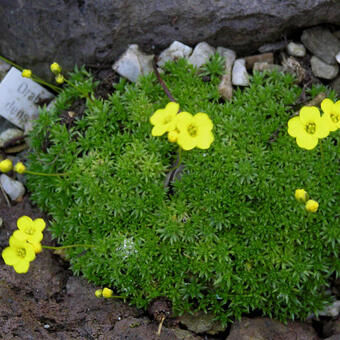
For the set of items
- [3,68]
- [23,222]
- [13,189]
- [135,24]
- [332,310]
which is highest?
[135,24]

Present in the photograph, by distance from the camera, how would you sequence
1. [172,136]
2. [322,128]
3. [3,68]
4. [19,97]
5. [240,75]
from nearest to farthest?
[172,136], [322,128], [240,75], [19,97], [3,68]

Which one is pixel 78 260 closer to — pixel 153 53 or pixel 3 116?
pixel 3 116

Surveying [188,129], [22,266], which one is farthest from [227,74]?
[22,266]

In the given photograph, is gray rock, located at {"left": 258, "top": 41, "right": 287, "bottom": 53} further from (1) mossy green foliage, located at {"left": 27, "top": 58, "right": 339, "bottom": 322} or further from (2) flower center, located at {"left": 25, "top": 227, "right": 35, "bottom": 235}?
(2) flower center, located at {"left": 25, "top": 227, "right": 35, "bottom": 235}

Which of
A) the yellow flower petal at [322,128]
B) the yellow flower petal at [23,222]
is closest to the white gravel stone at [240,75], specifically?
the yellow flower petal at [322,128]

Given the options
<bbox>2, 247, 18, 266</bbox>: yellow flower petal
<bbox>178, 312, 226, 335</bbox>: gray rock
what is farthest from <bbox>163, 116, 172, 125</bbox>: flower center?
<bbox>178, 312, 226, 335</bbox>: gray rock

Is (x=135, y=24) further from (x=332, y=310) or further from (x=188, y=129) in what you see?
(x=332, y=310)

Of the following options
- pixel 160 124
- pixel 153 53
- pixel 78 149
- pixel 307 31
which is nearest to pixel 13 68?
pixel 78 149
